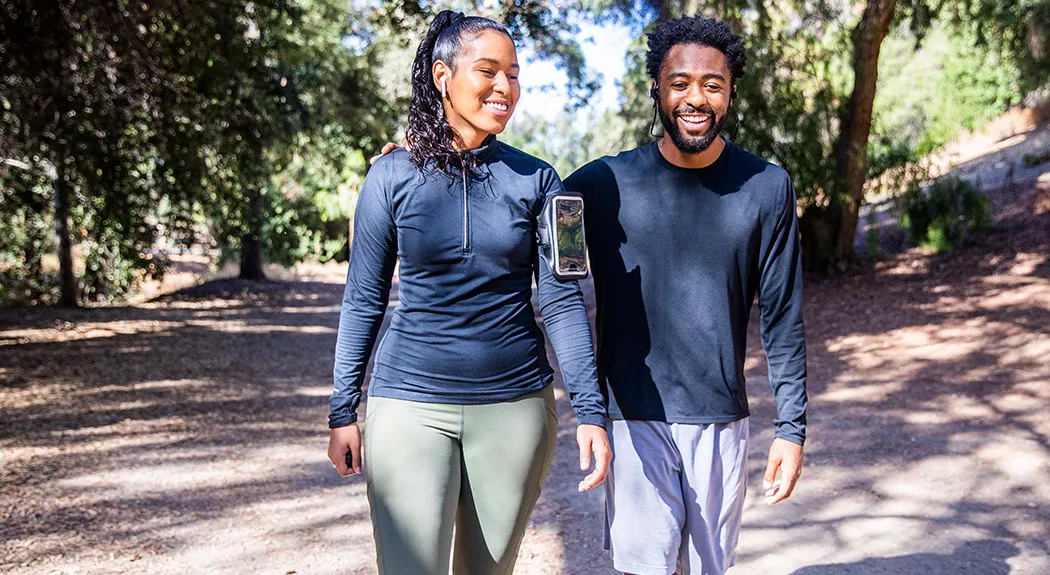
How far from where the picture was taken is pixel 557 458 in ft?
23.4

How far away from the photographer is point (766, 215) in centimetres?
276

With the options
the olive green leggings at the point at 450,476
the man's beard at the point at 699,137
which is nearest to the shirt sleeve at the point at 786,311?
the man's beard at the point at 699,137

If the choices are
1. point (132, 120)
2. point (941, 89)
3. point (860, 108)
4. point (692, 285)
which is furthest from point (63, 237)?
point (941, 89)

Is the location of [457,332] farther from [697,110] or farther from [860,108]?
[860,108]

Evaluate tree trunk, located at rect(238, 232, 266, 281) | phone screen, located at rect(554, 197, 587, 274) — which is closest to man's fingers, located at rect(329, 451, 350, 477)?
phone screen, located at rect(554, 197, 587, 274)

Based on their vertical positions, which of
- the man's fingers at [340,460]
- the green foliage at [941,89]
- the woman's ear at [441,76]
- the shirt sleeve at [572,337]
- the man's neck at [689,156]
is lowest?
the man's fingers at [340,460]

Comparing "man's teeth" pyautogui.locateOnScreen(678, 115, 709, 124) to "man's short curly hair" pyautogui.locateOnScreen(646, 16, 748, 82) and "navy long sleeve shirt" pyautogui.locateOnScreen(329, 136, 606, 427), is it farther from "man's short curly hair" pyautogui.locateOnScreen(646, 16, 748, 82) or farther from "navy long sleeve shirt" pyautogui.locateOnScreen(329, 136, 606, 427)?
"navy long sleeve shirt" pyautogui.locateOnScreen(329, 136, 606, 427)

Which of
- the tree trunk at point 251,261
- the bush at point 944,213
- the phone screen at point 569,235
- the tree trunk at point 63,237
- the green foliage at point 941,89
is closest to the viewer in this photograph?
the phone screen at point 569,235

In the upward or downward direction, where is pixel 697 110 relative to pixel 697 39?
downward

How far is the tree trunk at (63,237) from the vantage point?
42.7 ft

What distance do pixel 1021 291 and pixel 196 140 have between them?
10.7 metres

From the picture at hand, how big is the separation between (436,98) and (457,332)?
635 mm

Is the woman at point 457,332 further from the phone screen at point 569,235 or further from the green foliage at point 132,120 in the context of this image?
the green foliage at point 132,120

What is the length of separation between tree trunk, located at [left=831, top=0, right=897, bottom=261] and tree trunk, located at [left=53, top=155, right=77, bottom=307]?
1069 cm
